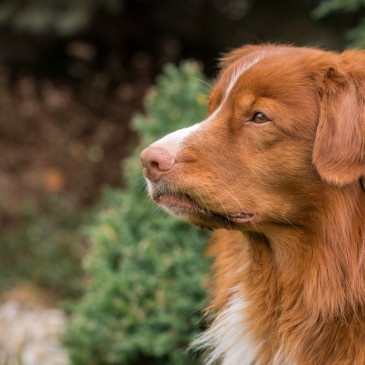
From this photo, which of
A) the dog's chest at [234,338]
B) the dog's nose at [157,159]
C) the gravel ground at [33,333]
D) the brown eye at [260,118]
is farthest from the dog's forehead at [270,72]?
the gravel ground at [33,333]

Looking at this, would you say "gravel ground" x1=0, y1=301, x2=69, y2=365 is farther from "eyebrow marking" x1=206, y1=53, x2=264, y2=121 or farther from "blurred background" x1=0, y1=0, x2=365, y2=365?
"eyebrow marking" x1=206, y1=53, x2=264, y2=121

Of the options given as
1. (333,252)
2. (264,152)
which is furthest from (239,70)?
(333,252)

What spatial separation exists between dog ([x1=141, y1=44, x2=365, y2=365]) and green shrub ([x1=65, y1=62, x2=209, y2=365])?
45.4 inches

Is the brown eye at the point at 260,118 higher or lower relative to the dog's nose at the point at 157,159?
higher

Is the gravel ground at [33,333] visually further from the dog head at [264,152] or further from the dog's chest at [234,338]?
the dog head at [264,152]

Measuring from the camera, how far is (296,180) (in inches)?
106

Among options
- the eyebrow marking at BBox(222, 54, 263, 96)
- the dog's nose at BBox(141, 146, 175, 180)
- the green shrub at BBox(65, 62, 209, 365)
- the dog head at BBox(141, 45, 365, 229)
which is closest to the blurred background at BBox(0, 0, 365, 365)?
the green shrub at BBox(65, 62, 209, 365)

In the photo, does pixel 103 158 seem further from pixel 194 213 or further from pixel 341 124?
pixel 341 124

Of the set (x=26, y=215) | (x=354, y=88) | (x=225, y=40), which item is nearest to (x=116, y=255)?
(x=354, y=88)

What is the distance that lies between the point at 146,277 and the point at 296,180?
1.86 m

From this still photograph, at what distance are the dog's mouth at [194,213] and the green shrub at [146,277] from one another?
129 cm

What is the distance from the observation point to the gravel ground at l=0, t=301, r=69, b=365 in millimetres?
5385

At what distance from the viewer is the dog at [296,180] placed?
8.69ft

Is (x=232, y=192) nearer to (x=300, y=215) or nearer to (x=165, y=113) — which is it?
(x=300, y=215)
